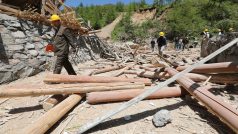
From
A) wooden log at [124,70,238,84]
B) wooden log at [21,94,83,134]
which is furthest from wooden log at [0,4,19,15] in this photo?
wooden log at [21,94,83,134]

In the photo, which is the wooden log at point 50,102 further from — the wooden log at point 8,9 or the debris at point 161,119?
the wooden log at point 8,9

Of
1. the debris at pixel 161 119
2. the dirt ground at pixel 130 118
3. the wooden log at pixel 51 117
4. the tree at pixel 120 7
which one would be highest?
the tree at pixel 120 7

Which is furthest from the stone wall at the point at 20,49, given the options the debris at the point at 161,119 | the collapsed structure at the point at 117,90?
the debris at the point at 161,119

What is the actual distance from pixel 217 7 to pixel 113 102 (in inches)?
1683

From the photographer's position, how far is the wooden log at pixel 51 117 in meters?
3.95

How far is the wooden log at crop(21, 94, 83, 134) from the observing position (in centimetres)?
395

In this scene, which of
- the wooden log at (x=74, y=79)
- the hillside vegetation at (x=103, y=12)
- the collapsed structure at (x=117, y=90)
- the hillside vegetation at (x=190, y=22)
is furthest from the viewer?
the hillside vegetation at (x=103, y=12)

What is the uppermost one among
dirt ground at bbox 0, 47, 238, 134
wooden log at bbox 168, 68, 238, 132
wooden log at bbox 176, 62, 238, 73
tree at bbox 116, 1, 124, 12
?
tree at bbox 116, 1, 124, 12

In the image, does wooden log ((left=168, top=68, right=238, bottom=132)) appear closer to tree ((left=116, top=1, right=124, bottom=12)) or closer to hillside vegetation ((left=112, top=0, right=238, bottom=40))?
hillside vegetation ((left=112, top=0, right=238, bottom=40))

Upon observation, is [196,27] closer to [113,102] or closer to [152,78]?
[152,78]

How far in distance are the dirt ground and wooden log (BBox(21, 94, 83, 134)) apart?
178mm

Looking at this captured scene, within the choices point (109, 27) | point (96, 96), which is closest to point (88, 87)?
point (96, 96)

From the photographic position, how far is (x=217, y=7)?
4375cm

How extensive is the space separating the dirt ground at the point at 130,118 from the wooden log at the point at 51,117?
0.58 ft
